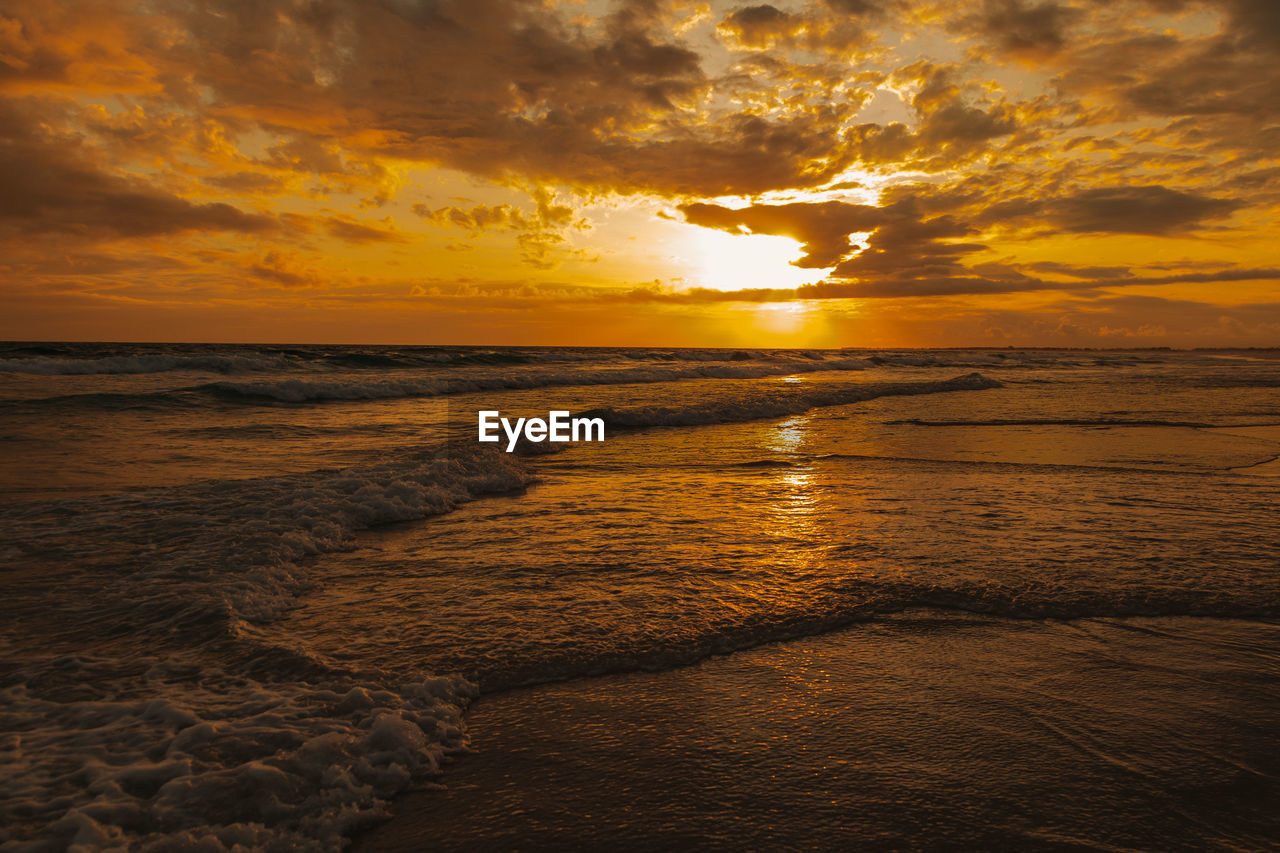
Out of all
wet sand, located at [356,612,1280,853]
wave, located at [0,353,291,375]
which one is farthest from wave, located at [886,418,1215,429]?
wave, located at [0,353,291,375]

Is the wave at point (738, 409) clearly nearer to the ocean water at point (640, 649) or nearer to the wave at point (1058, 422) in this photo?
the wave at point (1058, 422)

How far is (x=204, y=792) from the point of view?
2.72m

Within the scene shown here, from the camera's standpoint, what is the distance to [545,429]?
14414 millimetres

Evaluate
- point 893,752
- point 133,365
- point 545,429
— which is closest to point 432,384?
point 133,365

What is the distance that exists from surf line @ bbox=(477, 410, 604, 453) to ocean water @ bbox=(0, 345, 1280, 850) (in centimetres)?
389

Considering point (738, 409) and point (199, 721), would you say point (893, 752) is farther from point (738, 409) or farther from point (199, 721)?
point (738, 409)

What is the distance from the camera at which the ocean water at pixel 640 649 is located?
265 centimetres

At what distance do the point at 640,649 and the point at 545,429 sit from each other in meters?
10.7

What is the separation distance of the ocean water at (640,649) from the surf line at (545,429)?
389 centimetres

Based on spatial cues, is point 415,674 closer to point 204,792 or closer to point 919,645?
point 204,792

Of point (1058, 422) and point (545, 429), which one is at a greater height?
point (1058, 422)

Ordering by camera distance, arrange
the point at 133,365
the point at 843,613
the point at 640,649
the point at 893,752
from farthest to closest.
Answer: the point at 133,365 < the point at 843,613 < the point at 640,649 < the point at 893,752

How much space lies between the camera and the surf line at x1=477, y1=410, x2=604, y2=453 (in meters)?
13.1

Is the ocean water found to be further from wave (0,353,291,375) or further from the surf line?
wave (0,353,291,375)
